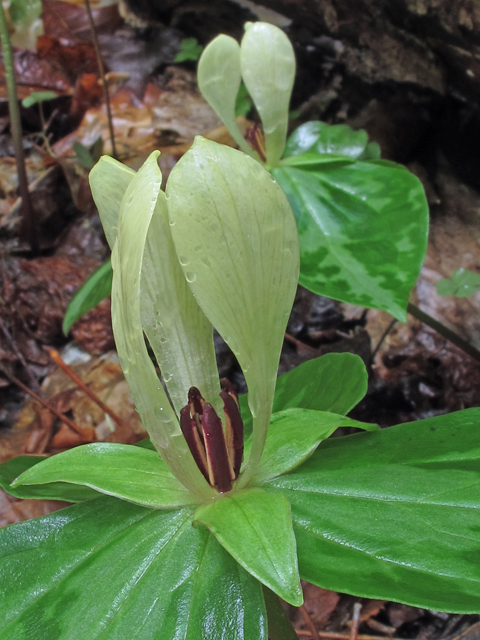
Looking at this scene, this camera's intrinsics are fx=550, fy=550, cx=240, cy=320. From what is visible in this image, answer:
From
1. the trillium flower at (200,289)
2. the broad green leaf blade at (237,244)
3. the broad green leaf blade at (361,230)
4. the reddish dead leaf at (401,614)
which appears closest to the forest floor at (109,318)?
the reddish dead leaf at (401,614)

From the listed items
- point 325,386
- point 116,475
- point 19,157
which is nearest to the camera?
point 116,475

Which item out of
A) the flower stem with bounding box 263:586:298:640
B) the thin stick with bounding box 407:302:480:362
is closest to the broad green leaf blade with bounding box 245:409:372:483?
the flower stem with bounding box 263:586:298:640

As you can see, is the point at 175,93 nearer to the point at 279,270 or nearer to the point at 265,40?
the point at 265,40

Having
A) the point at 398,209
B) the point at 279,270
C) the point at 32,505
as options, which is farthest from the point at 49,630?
the point at 398,209

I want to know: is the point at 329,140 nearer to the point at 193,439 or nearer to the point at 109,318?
the point at 109,318

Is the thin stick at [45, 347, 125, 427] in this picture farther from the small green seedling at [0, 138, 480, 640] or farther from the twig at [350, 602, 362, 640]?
the twig at [350, 602, 362, 640]

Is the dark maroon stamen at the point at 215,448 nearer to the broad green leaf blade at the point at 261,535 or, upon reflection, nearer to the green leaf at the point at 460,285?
the broad green leaf blade at the point at 261,535

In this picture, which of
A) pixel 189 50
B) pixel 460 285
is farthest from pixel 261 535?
pixel 189 50
